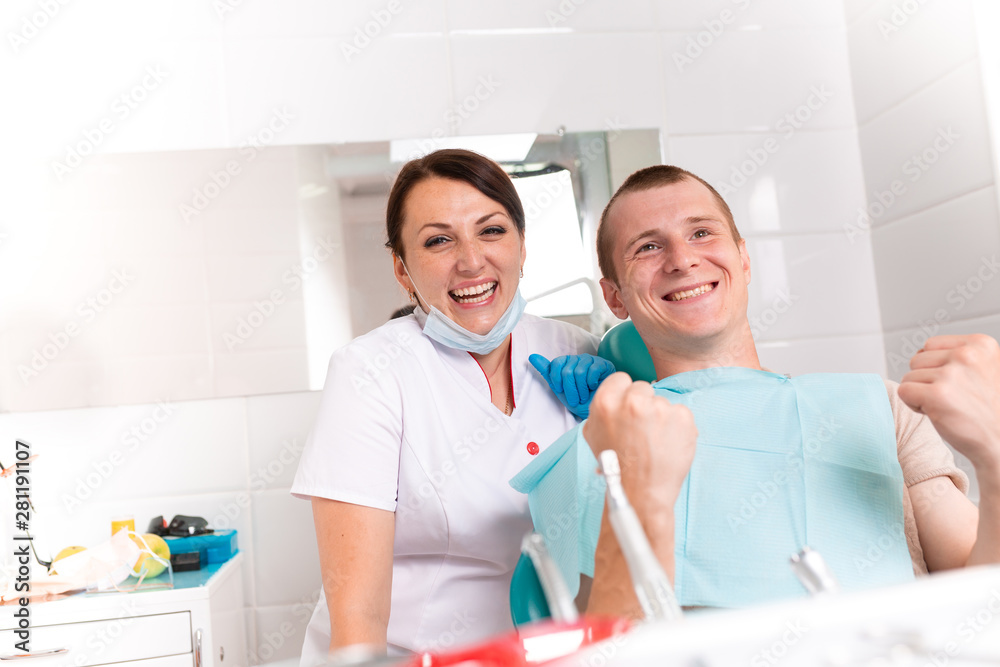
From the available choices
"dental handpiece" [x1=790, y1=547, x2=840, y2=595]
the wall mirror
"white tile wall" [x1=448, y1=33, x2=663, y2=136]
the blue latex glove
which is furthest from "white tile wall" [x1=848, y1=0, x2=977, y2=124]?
"dental handpiece" [x1=790, y1=547, x2=840, y2=595]

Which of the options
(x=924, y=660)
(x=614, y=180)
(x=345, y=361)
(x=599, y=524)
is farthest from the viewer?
(x=614, y=180)

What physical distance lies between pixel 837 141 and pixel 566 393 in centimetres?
145

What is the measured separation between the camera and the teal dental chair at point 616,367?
108 centimetres

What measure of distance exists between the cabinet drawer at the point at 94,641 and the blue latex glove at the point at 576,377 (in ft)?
3.29

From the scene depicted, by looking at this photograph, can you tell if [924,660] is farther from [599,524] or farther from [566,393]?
[566,393]

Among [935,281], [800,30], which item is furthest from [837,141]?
[935,281]

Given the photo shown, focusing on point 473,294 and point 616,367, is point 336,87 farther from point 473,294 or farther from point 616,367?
point 616,367

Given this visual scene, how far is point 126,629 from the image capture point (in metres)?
1.66

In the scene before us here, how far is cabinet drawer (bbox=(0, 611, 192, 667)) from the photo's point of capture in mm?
1646

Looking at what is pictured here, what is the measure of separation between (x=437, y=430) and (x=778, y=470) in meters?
0.59

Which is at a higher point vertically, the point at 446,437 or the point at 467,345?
the point at 467,345

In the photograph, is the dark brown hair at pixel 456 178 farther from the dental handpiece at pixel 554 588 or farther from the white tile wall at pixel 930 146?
the white tile wall at pixel 930 146

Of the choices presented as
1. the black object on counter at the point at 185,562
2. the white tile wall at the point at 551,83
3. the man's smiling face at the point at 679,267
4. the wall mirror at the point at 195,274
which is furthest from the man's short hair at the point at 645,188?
the black object on counter at the point at 185,562

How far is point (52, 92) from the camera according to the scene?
2111mm
